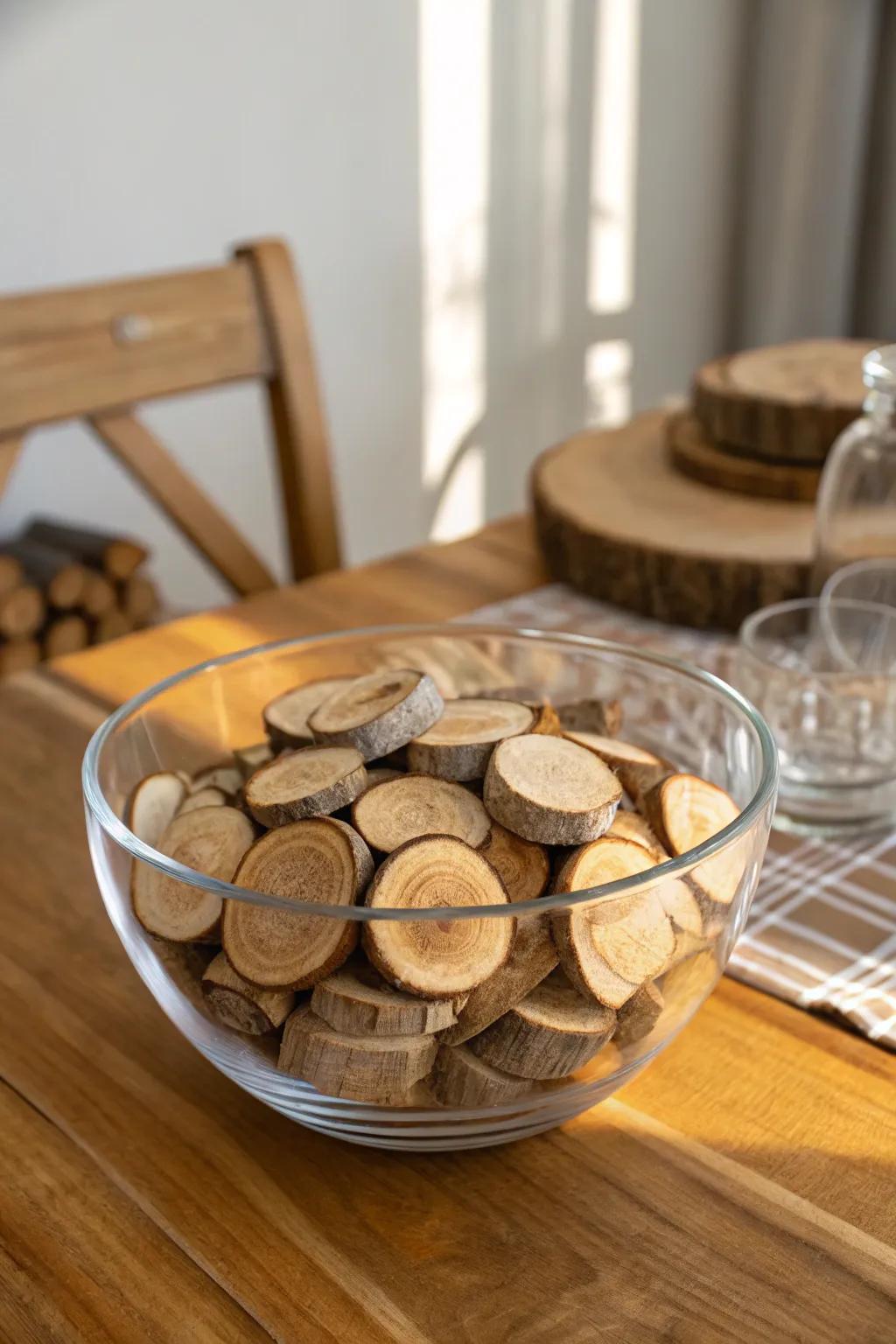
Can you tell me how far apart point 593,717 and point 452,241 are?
6.41ft

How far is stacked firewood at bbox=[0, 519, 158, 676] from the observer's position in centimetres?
173

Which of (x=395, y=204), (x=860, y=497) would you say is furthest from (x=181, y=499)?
(x=395, y=204)

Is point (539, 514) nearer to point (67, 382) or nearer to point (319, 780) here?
point (67, 382)

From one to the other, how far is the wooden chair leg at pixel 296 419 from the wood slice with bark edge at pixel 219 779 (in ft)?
2.59

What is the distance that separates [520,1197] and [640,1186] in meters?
0.04

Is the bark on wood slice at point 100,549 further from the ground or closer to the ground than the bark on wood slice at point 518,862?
closer to the ground

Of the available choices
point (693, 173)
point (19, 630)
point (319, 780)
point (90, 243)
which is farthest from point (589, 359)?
point (319, 780)

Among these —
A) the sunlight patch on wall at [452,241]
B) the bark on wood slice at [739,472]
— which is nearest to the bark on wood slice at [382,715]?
the bark on wood slice at [739,472]

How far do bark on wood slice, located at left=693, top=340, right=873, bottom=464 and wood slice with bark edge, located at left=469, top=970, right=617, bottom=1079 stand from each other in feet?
2.39

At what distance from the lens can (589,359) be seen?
2746 mm

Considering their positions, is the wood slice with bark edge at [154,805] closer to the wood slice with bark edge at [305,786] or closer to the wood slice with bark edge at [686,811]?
the wood slice with bark edge at [305,786]

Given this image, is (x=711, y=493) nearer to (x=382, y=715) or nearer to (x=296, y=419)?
(x=296, y=419)

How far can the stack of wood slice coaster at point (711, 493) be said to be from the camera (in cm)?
98

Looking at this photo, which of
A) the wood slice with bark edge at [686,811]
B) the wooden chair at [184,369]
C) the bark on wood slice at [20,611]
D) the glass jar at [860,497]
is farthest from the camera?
the bark on wood slice at [20,611]
